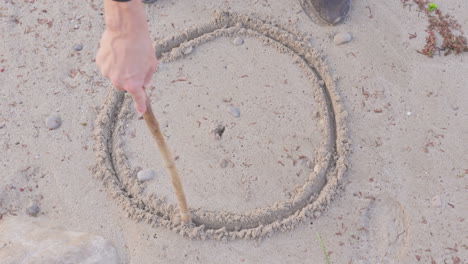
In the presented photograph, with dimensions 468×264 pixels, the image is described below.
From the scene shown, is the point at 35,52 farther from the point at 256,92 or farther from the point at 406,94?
the point at 406,94

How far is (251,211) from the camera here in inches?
129

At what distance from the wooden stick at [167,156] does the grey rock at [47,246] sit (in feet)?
1.84

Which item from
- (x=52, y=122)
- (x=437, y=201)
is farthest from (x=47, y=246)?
(x=437, y=201)

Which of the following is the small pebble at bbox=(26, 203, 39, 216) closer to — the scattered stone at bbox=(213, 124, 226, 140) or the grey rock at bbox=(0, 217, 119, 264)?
the grey rock at bbox=(0, 217, 119, 264)

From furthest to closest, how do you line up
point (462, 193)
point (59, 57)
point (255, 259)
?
point (59, 57), point (462, 193), point (255, 259)

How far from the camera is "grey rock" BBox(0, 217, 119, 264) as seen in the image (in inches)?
112

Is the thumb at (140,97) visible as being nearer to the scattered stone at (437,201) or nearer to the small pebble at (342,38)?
the scattered stone at (437,201)

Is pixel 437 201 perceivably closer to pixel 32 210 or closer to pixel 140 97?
pixel 140 97

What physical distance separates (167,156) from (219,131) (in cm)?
119

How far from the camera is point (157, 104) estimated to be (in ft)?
12.2

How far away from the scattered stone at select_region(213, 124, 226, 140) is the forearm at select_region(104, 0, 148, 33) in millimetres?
1794

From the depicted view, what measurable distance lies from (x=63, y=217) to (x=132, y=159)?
643 mm

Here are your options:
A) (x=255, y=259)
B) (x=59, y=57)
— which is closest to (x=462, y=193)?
(x=255, y=259)

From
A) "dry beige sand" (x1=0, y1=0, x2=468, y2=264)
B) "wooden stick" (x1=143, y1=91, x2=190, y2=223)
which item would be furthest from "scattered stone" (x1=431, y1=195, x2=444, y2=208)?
"wooden stick" (x1=143, y1=91, x2=190, y2=223)
